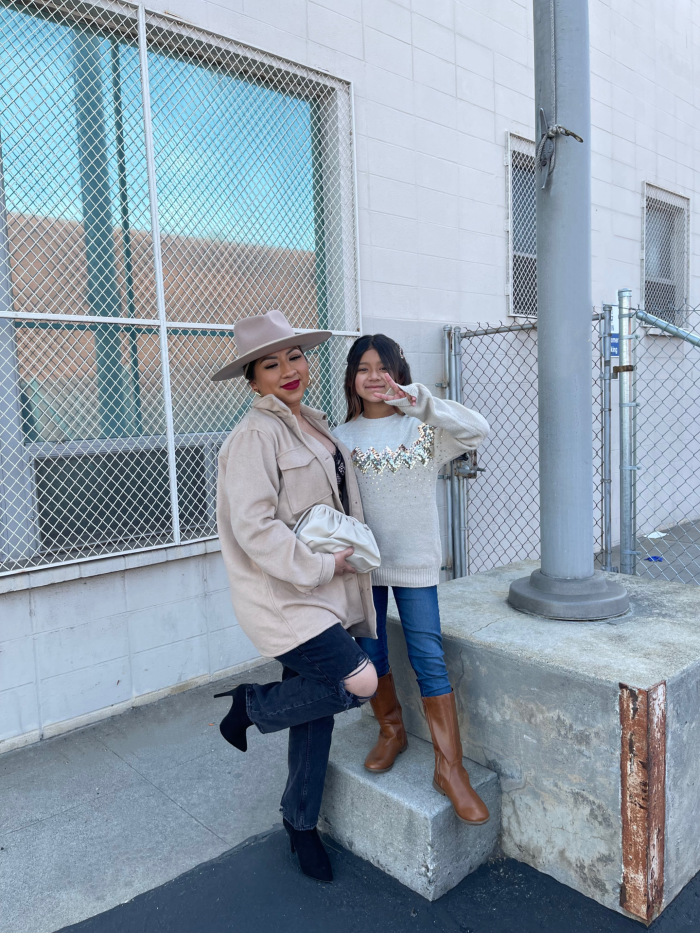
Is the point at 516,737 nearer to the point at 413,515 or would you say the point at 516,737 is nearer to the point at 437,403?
the point at 413,515

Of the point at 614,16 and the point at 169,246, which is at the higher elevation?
the point at 614,16

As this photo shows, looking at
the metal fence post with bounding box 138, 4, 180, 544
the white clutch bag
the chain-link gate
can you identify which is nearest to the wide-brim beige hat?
the white clutch bag

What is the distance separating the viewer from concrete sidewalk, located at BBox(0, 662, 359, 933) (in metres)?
2.48

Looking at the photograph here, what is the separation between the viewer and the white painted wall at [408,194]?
3.73 m

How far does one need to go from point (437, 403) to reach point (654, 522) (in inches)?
249

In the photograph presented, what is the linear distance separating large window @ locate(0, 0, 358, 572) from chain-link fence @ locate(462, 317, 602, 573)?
2017 millimetres

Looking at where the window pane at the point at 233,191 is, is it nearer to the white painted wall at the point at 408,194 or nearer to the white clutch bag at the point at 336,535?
the white painted wall at the point at 408,194

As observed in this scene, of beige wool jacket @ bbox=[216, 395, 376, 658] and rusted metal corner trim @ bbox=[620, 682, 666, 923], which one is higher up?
beige wool jacket @ bbox=[216, 395, 376, 658]

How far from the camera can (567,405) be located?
277cm

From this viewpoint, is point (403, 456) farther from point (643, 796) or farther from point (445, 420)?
point (643, 796)

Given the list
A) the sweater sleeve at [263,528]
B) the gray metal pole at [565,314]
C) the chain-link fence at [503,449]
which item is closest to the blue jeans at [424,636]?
the sweater sleeve at [263,528]

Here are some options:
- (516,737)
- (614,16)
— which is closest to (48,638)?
(516,737)

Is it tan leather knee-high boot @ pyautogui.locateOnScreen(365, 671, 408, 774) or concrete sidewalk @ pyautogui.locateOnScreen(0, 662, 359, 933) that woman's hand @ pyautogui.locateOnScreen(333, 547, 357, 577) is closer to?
tan leather knee-high boot @ pyautogui.locateOnScreen(365, 671, 408, 774)

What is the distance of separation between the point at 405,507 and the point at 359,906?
134cm
